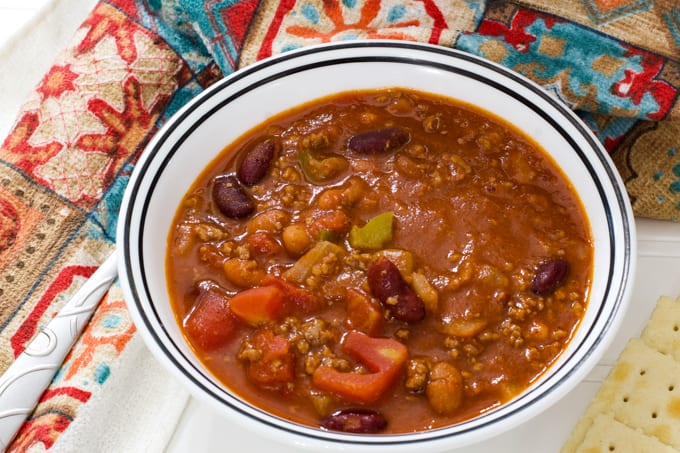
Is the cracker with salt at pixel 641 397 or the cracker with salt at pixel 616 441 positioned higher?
the cracker with salt at pixel 641 397

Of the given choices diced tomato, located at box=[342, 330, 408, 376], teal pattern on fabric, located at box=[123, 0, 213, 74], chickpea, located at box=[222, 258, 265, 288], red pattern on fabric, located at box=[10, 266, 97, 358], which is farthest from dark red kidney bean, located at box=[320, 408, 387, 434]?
teal pattern on fabric, located at box=[123, 0, 213, 74]

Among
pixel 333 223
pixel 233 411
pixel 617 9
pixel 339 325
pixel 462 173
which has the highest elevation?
pixel 617 9

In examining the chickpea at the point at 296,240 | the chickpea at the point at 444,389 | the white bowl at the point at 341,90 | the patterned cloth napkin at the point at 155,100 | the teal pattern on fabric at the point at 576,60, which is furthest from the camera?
the teal pattern on fabric at the point at 576,60

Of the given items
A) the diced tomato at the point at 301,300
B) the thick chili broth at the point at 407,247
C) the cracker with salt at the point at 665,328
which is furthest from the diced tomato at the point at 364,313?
the cracker with salt at the point at 665,328

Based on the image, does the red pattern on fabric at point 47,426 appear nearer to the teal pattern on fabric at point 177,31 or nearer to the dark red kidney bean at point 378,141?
the dark red kidney bean at point 378,141

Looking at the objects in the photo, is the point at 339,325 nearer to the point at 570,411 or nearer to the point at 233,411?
the point at 233,411

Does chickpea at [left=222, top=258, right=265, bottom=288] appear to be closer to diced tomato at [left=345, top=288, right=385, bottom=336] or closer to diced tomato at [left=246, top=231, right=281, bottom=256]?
diced tomato at [left=246, top=231, right=281, bottom=256]

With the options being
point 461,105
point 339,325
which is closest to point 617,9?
point 461,105
